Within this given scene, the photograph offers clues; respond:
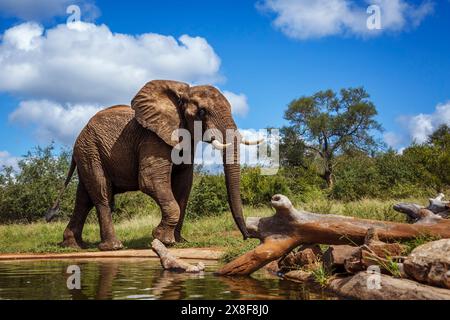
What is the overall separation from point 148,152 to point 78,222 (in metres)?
3.20

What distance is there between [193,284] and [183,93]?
21.1 feet

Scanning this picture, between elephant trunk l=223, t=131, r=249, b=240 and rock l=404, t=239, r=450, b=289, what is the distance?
208 inches

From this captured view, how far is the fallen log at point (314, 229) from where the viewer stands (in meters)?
7.48

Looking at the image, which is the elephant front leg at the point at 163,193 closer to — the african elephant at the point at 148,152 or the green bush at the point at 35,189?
the african elephant at the point at 148,152

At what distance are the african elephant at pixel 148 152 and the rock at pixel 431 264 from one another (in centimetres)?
556

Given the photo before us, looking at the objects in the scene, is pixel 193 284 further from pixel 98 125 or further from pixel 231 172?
pixel 98 125

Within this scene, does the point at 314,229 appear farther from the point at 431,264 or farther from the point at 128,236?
the point at 128,236

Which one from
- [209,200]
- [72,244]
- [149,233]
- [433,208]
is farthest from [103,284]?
[209,200]

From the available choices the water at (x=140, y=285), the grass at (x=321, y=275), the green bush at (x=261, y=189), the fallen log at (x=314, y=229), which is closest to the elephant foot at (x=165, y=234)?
the water at (x=140, y=285)

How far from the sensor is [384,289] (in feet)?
19.6

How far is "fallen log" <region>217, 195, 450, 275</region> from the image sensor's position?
24.5 ft

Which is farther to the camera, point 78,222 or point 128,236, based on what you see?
point 128,236

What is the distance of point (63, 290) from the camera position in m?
6.78
